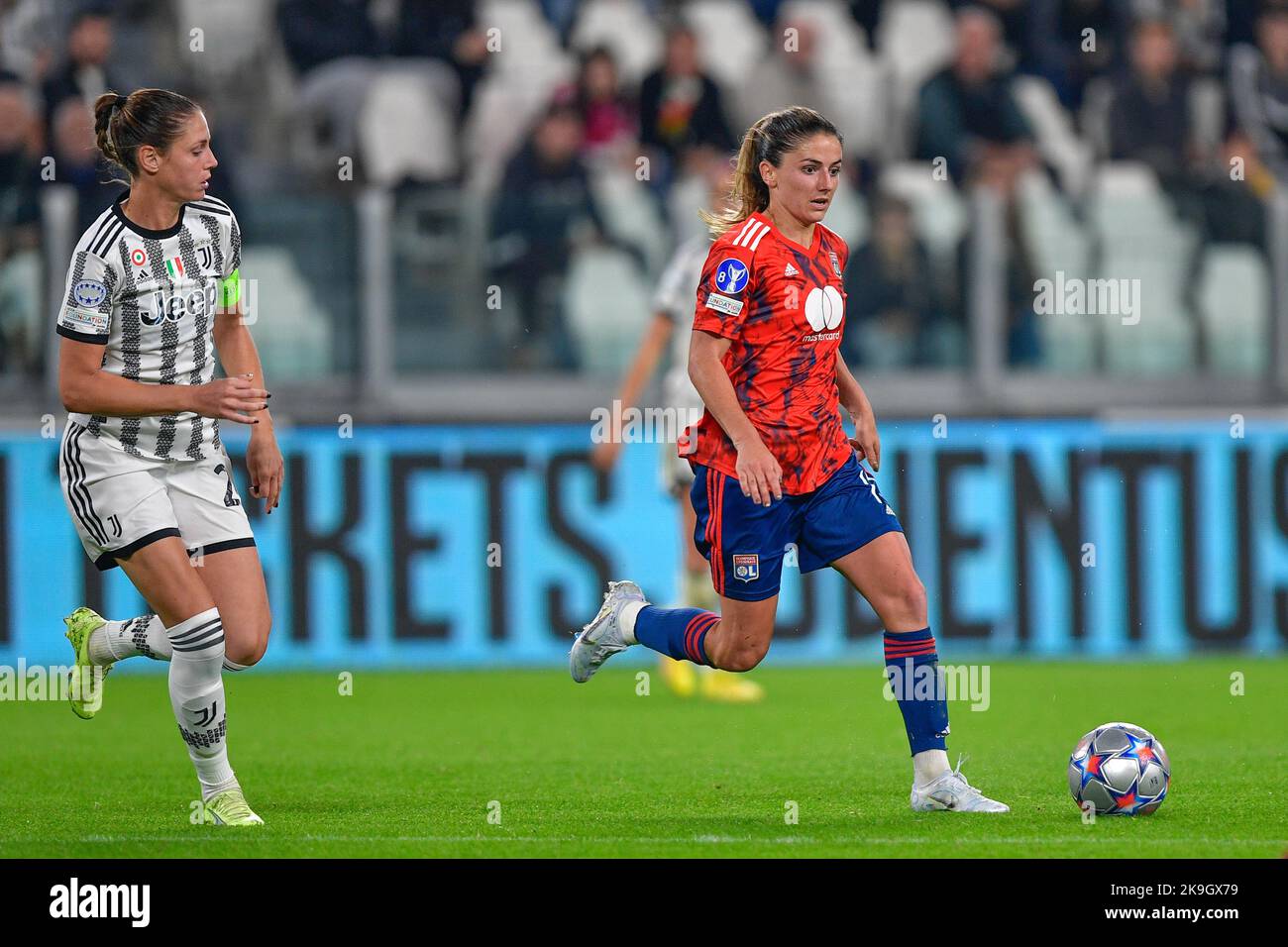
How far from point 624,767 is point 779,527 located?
1.65 meters

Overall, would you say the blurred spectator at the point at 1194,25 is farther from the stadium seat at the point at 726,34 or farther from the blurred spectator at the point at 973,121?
the stadium seat at the point at 726,34

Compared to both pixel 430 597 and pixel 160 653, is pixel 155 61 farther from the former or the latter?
pixel 160 653

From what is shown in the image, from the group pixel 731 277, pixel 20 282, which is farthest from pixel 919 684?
pixel 20 282

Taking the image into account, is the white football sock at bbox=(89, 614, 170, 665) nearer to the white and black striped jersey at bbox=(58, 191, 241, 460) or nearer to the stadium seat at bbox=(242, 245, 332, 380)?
the white and black striped jersey at bbox=(58, 191, 241, 460)

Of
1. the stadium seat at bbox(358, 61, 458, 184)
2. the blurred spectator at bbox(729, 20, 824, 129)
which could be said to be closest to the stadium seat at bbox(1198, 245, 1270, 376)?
the blurred spectator at bbox(729, 20, 824, 129)

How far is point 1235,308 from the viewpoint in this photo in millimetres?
11570

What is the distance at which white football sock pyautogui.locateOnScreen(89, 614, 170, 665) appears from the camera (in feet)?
21.5

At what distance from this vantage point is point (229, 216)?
246 inches

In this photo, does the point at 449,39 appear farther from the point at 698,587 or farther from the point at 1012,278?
the point at 698,587

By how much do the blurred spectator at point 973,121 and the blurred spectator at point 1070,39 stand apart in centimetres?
83

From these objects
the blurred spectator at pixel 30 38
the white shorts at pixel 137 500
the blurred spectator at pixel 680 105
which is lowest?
the white shorts at pixel 137 500

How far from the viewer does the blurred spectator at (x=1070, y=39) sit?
13922mm

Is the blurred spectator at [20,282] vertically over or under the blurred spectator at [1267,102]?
under

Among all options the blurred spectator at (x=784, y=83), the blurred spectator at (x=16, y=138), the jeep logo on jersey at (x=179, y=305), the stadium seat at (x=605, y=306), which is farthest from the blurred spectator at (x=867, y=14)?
the jeep logo on jersey at (x=179, y=305)
